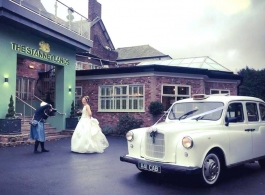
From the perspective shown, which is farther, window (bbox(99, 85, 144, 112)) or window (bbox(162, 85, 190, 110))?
window (bbox(99, 85, 144, 112))

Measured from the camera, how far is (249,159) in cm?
582

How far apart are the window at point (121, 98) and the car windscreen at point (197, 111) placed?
8.61 meters

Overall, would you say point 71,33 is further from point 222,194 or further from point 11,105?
point 222,194

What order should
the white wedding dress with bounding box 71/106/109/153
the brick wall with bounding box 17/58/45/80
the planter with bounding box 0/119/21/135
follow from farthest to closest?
the brick wall with bounding box 17/58/45/80, the planter with bounding box 0/119/21/135, the white wedding dress with bounding box 71/106/109/153

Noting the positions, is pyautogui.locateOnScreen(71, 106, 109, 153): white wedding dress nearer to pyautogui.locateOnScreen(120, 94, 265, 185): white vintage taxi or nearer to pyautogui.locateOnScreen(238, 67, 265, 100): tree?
pyautogui.locateOnScreen(120, 94, 265, 185): white vintage taxi

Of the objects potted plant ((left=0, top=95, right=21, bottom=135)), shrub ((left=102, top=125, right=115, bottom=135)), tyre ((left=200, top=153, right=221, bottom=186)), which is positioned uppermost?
potted plant ((left=0, top=95, right=21, bottom=135))

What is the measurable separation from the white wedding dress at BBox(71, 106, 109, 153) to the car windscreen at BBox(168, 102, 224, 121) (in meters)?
3.31

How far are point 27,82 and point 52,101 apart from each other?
2.10 m

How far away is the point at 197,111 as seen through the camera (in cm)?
602

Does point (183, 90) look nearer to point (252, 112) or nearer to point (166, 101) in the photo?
point (166, 101)

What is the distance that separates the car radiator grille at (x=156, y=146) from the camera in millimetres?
4990

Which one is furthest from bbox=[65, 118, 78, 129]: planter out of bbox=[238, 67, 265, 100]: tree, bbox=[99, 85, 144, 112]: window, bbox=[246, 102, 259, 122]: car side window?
bbox=[238, 67, 265, 100]: tree

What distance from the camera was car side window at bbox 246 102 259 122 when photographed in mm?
6257

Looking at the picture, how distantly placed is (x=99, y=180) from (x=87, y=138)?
3.55 metres
